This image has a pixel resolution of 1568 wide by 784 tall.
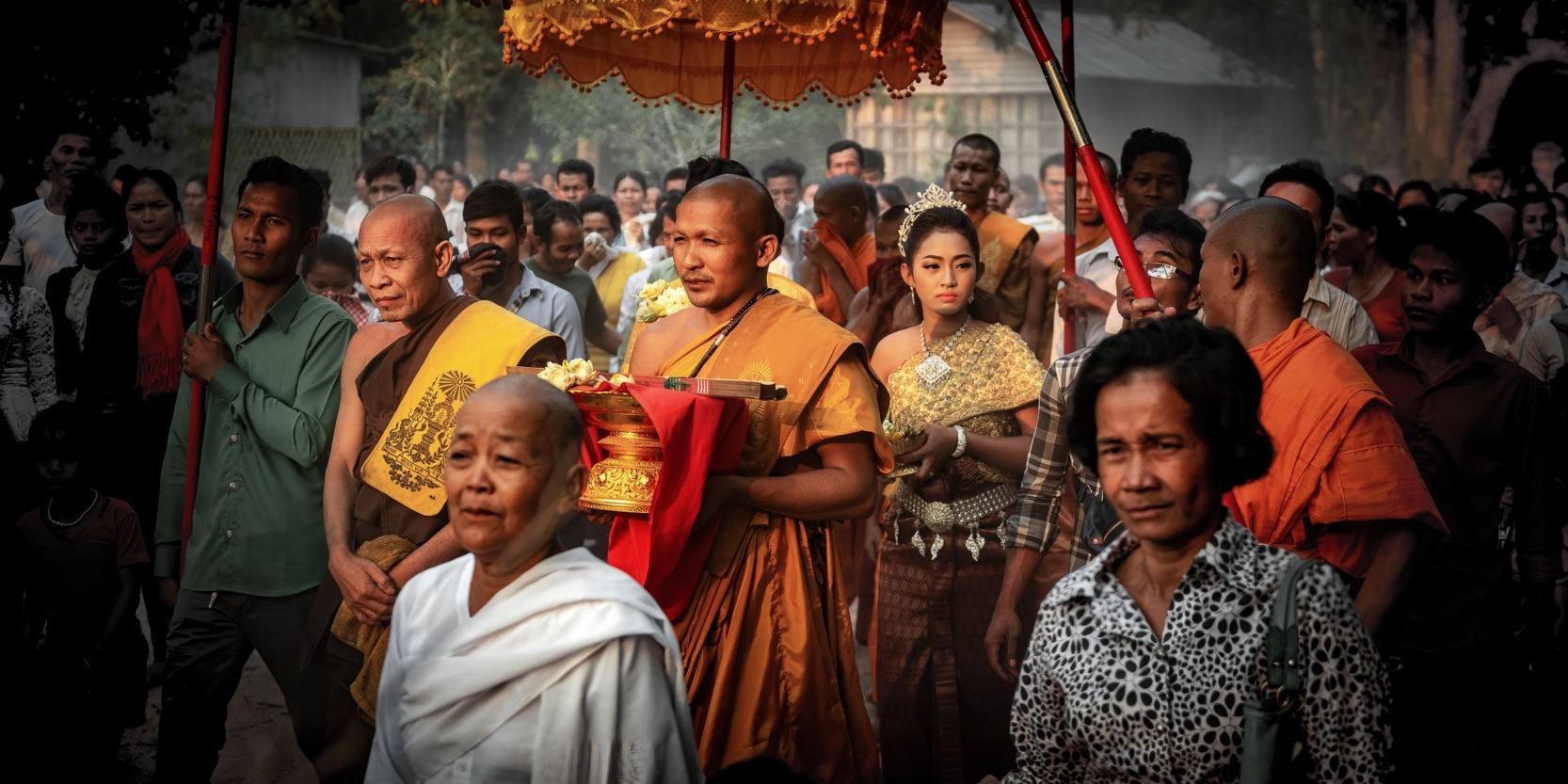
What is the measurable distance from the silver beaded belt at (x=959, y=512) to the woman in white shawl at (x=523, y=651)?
2.61 m

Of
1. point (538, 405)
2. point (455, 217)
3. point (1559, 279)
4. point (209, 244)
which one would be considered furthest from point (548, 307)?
point (455, 217)

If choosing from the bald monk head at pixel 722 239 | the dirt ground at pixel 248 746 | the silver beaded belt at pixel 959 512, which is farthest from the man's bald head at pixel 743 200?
the dirt ground at pixel 248 746

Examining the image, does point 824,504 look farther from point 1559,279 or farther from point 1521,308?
point 1559,279

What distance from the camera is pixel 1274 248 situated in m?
4.19

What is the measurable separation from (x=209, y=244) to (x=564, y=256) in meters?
3.63

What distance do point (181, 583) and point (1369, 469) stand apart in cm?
393

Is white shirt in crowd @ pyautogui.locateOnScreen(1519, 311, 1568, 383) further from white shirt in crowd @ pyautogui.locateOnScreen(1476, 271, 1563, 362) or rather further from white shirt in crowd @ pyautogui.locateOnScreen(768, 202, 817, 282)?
white shirt in crowd @ pyautogui.locateOnScreen(768, 202, 817, 282)

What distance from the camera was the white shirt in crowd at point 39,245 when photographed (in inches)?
354

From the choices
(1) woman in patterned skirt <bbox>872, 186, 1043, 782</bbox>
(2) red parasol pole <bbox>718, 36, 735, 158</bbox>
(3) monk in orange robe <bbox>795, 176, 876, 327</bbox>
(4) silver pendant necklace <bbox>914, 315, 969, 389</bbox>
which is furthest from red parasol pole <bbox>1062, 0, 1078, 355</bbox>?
(3) monk in orange robe <bbox>795, 176, 876, 327</bbox>

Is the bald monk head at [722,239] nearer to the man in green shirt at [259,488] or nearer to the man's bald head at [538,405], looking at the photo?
the man's bald head at [538,405]

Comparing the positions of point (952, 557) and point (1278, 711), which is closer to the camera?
point (1278, 711)

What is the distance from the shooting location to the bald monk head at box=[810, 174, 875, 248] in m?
9.06

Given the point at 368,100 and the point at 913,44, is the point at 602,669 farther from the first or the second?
A: the point at 368,100

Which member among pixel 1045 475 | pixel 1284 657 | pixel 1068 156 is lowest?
pixel 1284 657
